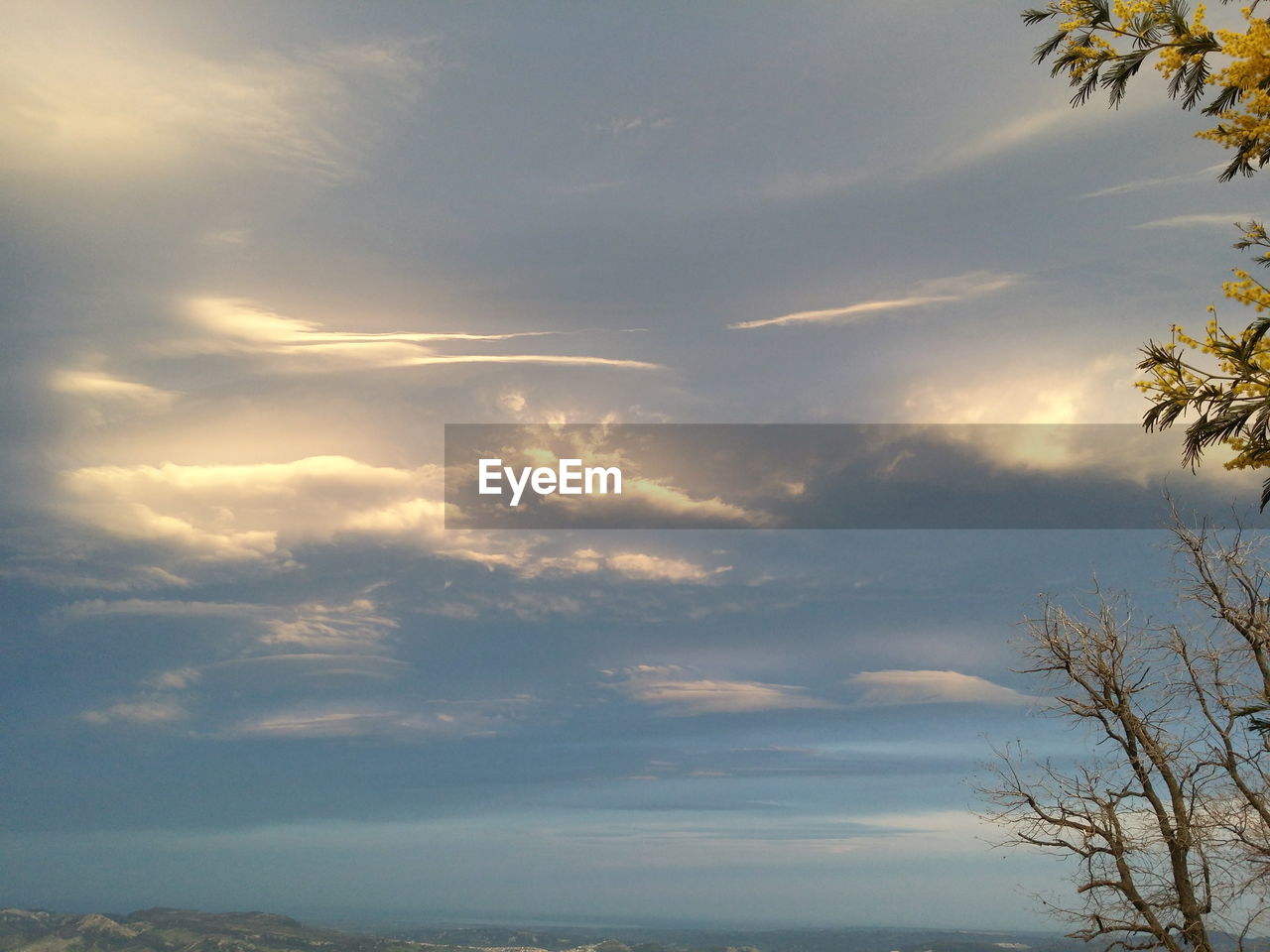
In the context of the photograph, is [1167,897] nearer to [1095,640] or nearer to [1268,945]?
[1268,945]

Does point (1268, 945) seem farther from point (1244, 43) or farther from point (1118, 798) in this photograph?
point (1244, 43)

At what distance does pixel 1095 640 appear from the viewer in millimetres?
28891

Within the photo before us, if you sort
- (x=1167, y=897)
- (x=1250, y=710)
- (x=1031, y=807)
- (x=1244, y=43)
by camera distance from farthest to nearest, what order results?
(x=1031, y=807), (x=1167, y=897), (x=1250, y=710), (x=1244, y=43)

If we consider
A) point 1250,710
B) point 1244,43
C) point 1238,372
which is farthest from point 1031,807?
point 1244,43

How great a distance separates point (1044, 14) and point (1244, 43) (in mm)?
5012

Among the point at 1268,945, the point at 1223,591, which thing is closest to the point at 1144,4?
the point at 1223,591

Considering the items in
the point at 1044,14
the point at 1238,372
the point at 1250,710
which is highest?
the point at 1044,14

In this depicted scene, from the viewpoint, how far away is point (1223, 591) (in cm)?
2778

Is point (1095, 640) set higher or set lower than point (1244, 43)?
lower

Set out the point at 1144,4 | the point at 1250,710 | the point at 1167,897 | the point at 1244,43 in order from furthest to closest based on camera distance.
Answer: the point at 1167,897, the point at 1250,710, the point at 1144,4, the point at 1244,43

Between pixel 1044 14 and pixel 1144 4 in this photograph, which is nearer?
pixel 1144 4

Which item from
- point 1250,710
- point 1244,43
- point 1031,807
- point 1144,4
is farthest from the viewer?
point 1031,807

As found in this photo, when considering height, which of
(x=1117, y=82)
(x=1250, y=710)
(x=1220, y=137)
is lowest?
(x=1250, y=710)

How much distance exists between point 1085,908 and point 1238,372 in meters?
15.6
